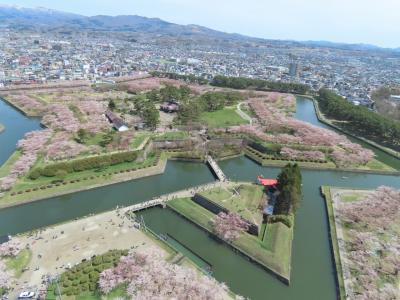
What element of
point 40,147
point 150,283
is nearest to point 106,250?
point 150,283

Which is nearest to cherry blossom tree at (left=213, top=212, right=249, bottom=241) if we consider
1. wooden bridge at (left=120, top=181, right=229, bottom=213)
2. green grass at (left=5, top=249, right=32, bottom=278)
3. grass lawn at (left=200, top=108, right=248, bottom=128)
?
wooden bridge at (left=120, top=181, right=229, bottom=213)

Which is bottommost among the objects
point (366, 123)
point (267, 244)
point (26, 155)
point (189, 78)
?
point (189, 78)

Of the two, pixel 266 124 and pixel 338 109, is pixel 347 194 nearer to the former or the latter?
pixel 266 124

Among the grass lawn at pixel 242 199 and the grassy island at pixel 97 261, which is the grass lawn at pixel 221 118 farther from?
the grassy island at pixel 97 261

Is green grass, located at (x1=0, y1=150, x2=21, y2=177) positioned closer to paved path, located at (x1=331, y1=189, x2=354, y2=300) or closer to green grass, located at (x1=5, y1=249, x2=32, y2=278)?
green grass, located at (x1=5, y1=249, x2=32, y2=278)


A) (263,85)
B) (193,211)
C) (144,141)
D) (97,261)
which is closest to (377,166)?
(193,211)

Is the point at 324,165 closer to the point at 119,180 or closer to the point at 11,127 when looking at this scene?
the point at 119,180

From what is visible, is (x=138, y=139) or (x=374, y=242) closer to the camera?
(x=374, y=242)
